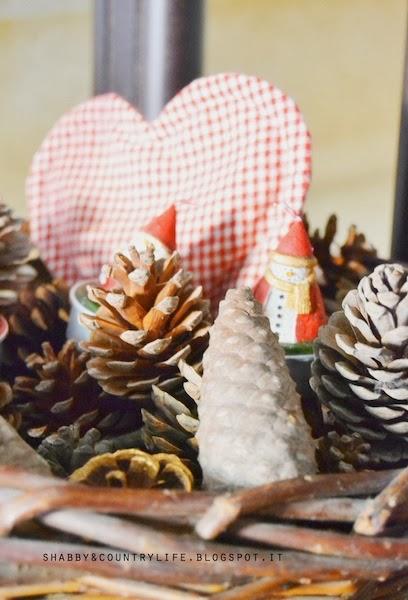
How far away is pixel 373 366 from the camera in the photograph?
0.40 metres

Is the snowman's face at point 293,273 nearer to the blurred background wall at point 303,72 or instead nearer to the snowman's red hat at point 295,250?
the snowman's red hat at point 295,250

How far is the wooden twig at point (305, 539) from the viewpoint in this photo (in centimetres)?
29

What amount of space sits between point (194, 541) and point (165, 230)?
25cm


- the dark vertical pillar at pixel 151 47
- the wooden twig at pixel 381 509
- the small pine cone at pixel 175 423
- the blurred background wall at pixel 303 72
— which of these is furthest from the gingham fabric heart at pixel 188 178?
the blurred background wall at pixel 303 72

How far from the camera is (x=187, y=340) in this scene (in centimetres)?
44

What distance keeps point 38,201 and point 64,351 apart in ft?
0.60

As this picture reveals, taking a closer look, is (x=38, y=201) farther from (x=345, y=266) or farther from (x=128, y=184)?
(x=345, y=266)

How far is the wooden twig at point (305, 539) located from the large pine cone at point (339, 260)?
0.31 m

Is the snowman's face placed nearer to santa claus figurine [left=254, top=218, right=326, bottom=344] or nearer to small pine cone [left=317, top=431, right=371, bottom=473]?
santa claus figurine [left=254, top=218, right=326, bottom=344]

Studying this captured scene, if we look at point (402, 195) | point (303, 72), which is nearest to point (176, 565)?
point (402, 195)

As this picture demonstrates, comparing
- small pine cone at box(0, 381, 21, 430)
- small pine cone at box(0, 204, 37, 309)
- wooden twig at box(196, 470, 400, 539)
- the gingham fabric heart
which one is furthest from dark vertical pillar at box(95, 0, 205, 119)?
wooden twig at box(196, 470, 400, 539)

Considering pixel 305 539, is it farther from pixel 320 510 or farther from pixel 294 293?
pixel 294 293

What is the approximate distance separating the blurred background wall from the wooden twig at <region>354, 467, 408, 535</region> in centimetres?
78

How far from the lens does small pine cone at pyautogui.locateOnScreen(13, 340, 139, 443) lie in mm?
458
